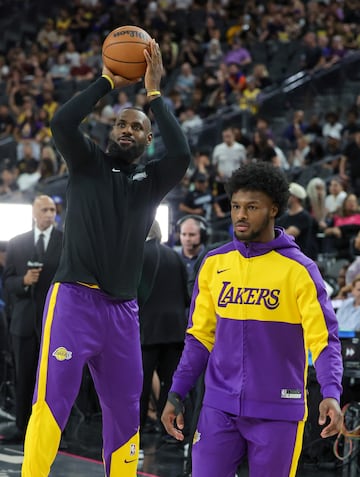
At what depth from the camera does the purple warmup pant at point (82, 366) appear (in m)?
4.90

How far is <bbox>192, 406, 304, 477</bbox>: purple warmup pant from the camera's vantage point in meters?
3.98

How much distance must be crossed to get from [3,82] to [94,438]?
14.0 meters

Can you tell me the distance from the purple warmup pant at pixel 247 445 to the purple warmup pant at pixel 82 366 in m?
1.05

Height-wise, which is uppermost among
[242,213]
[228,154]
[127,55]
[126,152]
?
[228,154]

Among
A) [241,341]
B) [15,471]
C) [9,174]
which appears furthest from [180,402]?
[9,174]

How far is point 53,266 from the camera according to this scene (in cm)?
Answer: 812

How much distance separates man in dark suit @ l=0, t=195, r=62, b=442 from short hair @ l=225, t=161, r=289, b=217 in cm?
406

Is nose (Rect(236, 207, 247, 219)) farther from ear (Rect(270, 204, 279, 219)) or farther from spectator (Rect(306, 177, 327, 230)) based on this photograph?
spectator (Rect(306, 177, 327, 230))

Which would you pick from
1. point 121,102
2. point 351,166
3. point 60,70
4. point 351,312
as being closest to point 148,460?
point 351,312

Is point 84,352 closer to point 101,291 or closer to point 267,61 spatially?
point 101,291

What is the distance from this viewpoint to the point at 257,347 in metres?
4.06

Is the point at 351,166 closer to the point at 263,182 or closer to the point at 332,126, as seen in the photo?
the point at 332,126

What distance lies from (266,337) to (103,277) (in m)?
1.21

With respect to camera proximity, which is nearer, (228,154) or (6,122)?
(228,154)
